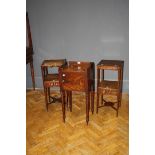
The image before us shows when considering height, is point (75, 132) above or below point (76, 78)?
below

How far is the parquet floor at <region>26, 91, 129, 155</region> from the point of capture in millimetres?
2648

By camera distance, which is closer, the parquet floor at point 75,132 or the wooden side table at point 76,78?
the parquet floor at point 75,132

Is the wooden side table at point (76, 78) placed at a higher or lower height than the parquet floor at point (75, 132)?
higher

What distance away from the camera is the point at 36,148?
268cm

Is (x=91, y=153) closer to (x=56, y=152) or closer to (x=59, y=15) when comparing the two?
(x=56, y=152)

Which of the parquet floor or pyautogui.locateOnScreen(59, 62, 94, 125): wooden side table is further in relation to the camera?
pyautogui.locateOnScreen(59, 62, 94, 125): wooden side table

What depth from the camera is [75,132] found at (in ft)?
10.1

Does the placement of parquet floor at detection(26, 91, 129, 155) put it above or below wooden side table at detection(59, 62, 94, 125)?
below

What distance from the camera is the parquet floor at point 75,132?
2648mm

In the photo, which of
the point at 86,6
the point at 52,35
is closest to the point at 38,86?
Result: the point at 52,35
